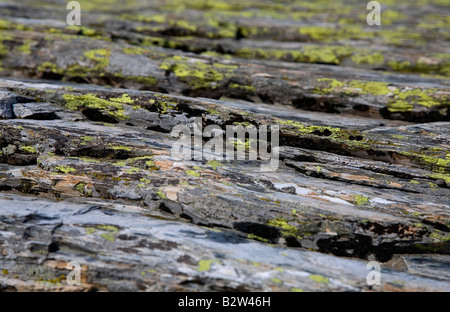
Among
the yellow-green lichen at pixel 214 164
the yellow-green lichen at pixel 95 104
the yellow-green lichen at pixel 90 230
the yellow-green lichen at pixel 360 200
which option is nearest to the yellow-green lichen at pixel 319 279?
the yellow-green lichen at pixel 360 200

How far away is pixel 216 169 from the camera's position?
8.37 m

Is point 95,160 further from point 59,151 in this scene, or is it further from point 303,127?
point 303,127

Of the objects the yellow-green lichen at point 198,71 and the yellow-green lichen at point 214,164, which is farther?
the yellow-green lichen at point 198,71

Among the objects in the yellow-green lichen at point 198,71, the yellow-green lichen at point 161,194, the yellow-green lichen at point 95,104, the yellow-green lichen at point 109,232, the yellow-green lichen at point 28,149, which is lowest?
the yellow-green lichen at point 109,232

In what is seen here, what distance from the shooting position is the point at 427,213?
7508mm

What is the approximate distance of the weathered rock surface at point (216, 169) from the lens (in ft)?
21.7

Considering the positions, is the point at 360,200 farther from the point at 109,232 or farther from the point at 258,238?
the point at 109,232

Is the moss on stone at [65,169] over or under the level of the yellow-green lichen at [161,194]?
over

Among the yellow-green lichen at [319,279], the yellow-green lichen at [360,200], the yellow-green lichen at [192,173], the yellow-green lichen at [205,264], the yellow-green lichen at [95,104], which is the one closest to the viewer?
the yellow-green lichen at [319,279]

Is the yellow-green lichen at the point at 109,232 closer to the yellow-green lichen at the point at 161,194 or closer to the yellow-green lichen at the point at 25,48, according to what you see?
the yellow-green lichen at the point at 161,194

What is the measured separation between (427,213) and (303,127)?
3702 millimetres

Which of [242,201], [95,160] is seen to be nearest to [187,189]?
[242,201]

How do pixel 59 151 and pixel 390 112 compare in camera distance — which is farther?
pixel 390 112

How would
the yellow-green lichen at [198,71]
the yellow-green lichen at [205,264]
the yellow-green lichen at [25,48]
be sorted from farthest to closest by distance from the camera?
the yellow-green lichen at [25,48] < the yellow-green lichen at [198,71] < the yellow-green lichen at [205,264]
